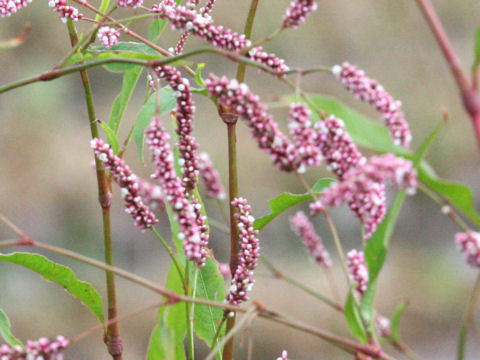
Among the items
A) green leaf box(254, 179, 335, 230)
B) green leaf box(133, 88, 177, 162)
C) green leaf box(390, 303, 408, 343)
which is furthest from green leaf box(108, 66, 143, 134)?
green leaf box(390, 303, 408, 343)

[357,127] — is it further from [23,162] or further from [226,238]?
[23,162]

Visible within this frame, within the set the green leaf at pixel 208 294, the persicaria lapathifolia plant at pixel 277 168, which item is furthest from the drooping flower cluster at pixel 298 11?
the green leaf at pixel 208 294

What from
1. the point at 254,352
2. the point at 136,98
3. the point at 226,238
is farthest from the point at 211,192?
the point at 136,98

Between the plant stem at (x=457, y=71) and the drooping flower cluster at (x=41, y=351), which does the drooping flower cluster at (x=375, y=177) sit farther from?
the drooping flower cluster at (x=41, y=351)

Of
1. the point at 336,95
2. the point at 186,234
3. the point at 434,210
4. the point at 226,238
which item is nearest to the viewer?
the point at 186,234

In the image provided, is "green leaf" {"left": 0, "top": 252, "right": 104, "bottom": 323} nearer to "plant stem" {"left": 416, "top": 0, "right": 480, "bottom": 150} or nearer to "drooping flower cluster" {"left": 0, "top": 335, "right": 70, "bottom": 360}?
"drooping flower cluster" {"left": 0, "top": 335, "right": 70, "bottom": 360}

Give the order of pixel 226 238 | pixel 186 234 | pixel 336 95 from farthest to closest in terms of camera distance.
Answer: pixel 336 95, pixel 226 238, pixel 186 234
